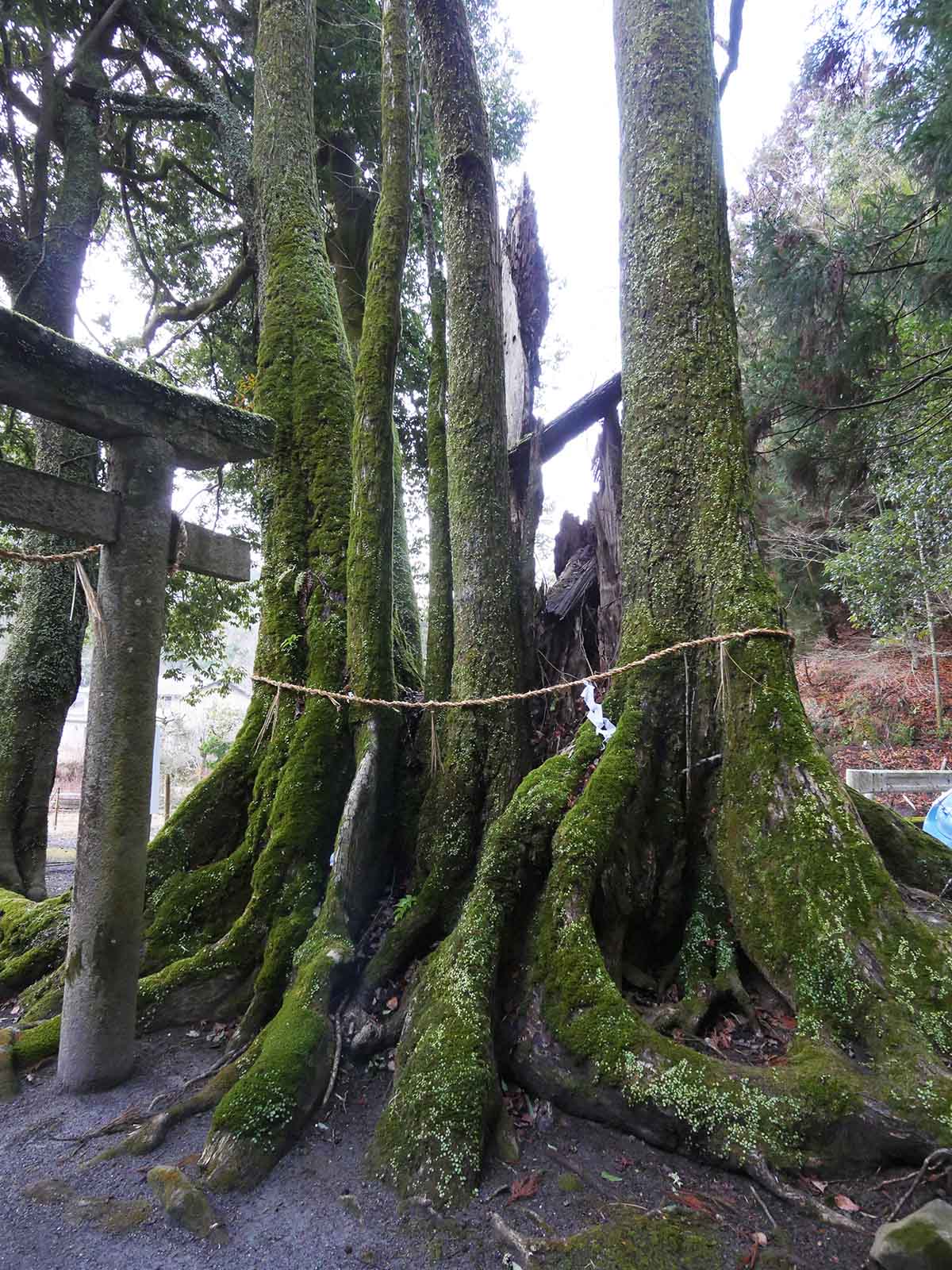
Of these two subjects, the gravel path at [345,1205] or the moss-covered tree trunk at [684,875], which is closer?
the gravel path at [345,1205]

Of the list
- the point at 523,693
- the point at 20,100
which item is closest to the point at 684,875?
the point at 523,693

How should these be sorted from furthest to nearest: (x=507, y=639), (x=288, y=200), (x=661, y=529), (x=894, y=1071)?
(x=288, y=200)
(x=507, y=639)
(x=661, y=529)
(x=894, y=1071)

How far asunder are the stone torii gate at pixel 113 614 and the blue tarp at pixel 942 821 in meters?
6.10

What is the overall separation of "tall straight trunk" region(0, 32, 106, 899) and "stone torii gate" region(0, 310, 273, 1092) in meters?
3.58

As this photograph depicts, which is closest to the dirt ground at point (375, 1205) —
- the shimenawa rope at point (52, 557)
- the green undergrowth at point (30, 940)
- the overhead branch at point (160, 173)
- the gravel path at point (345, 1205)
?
the gravel path at point (345, 1205)

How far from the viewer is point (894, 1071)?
8.09 feet

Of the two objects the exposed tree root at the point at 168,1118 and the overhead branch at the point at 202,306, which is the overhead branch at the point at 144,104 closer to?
the overhead branch at the point at 202,306

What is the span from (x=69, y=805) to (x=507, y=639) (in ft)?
59.0

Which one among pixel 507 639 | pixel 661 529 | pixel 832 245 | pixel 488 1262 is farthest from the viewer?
pixel 832 245

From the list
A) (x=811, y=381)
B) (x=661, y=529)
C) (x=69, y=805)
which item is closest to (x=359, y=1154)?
(x=661, y=529)

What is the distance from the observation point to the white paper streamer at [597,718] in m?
3.80

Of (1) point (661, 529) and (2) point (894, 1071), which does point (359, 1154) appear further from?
(1) point (661, 529)

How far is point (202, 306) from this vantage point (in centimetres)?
965

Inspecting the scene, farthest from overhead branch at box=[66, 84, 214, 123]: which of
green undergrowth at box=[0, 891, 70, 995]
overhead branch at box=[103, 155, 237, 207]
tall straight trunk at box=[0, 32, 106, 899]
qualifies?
green undergrowth at box=[0, 891, 70, 995]
